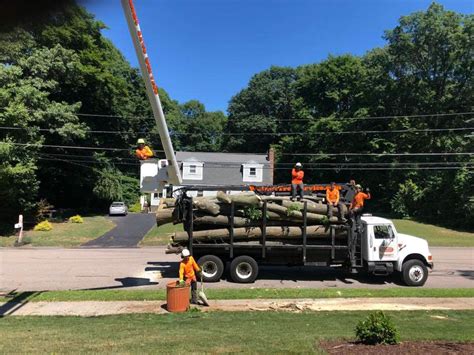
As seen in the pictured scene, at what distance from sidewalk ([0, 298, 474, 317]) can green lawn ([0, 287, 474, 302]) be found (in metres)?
0.44

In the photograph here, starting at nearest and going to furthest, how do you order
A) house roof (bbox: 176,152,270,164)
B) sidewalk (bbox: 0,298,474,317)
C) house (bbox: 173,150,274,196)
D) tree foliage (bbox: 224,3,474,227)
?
sidewalk (bbox: 0,298,474,317) → tree foliage (bbox: 224,3,474,227) → house (bbox: 173,150,274,196) → house roof (bbox: 176,152,270,164)

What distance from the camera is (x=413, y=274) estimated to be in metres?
16.2

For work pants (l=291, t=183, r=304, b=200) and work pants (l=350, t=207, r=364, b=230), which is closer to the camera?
work pants (l=350, t=207, r=364, b=230)

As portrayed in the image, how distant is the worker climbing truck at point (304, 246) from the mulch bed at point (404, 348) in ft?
29.2

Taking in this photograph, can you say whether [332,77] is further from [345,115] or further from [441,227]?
[441,227]

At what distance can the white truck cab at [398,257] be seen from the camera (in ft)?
53.1

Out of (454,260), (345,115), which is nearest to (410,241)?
(454,260)

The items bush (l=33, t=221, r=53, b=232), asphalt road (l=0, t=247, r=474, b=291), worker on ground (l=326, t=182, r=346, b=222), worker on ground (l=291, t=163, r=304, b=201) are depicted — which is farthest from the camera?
bush (l=33, t=221, r=53, b=232)

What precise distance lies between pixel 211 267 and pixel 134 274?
3.43 meters

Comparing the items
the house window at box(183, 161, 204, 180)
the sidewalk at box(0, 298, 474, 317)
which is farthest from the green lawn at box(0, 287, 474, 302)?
the house window at box(183, 161, 204, 180)

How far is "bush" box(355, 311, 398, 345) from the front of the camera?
7.15m

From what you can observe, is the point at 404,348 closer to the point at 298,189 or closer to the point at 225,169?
the point at 298,189

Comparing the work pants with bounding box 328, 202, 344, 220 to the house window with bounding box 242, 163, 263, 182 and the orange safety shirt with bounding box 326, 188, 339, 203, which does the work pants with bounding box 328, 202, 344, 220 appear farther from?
the house window with bounding box 242, 163, 263, 182

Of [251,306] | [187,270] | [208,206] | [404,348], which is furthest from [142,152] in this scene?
[404,348]
